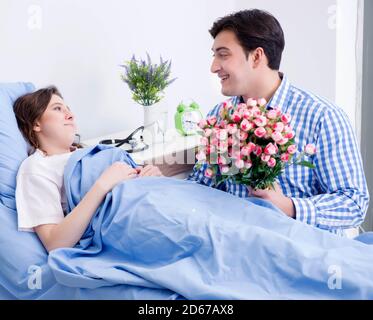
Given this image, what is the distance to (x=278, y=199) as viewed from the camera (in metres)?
1.44

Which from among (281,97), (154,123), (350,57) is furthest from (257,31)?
(350,57)

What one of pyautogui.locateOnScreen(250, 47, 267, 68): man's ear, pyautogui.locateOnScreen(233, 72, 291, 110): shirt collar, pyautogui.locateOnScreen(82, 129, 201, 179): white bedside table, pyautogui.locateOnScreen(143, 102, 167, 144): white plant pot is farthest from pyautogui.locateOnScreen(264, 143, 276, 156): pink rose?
pyautogui.locateOnScreen(143, 102, 167, 144): white plant pot

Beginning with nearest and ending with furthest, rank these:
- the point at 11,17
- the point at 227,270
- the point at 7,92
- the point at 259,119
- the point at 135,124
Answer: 1. the point at 227,270
2. the point at 259,119
3. the point at 7,92
4. the point at 11,17
5. the point at 135,124

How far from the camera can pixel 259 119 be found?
4.31ft

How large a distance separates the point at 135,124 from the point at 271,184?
1.16 meters

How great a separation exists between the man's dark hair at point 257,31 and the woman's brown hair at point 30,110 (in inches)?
28.3

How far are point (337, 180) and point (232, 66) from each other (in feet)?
1.82

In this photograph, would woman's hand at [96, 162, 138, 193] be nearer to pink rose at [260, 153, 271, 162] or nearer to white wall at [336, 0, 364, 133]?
pink rose at [260, 153, 271, 162]

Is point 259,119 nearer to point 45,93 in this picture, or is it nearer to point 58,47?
point 45,93

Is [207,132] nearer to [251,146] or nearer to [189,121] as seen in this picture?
[251,146]

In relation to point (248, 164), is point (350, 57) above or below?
above

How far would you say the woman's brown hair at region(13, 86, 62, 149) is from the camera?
154 cm

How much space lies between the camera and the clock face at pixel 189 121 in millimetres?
2305

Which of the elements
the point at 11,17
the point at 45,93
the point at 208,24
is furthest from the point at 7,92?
the point at 208,24
